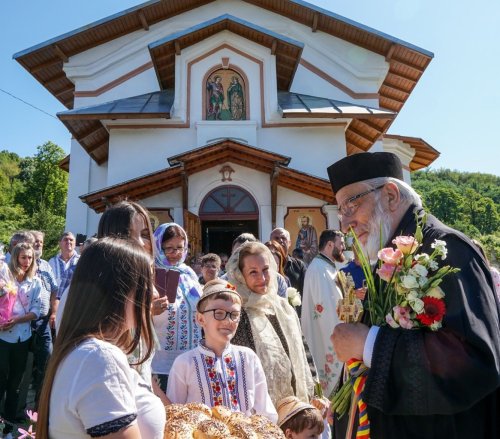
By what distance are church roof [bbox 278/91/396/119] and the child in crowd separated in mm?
10222

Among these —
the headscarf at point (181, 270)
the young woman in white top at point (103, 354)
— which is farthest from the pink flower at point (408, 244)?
the headscarf at point (181, 270)

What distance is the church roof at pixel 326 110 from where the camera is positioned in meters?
12.7

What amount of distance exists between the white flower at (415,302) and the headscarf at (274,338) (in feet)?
5.96

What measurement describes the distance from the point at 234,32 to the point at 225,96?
1783mm

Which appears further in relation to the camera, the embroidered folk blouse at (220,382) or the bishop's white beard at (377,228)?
the embroidered folk blouse at (220,382)

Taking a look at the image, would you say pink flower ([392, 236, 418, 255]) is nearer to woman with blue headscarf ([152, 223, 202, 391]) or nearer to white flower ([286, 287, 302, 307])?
woman with blue headscarf ([152, 223, 202, 391])

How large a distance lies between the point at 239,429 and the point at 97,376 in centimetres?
93

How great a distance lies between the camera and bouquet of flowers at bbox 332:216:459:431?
1.86 m

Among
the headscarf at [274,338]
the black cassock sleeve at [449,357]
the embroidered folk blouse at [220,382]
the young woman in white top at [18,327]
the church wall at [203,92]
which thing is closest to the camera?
the black cassock sleeve at [449,357]

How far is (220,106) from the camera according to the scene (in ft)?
A: 44.0

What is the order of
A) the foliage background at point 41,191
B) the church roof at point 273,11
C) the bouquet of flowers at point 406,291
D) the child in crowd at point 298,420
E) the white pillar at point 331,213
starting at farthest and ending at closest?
the foliage background at point 41,191 → the church roof at point 273,11 → the white pillar at point 331,213 → the child in crowd at point 298,420 → the bouquet of flowers at point 406,291

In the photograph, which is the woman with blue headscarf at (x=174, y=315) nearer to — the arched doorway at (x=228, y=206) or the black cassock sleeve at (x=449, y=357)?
the black cassock sleeve at (x=449, y=357)

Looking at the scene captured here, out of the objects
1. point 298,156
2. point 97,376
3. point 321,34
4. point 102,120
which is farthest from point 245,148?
point 97,376

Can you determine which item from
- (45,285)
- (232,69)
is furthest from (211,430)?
(232,69)
